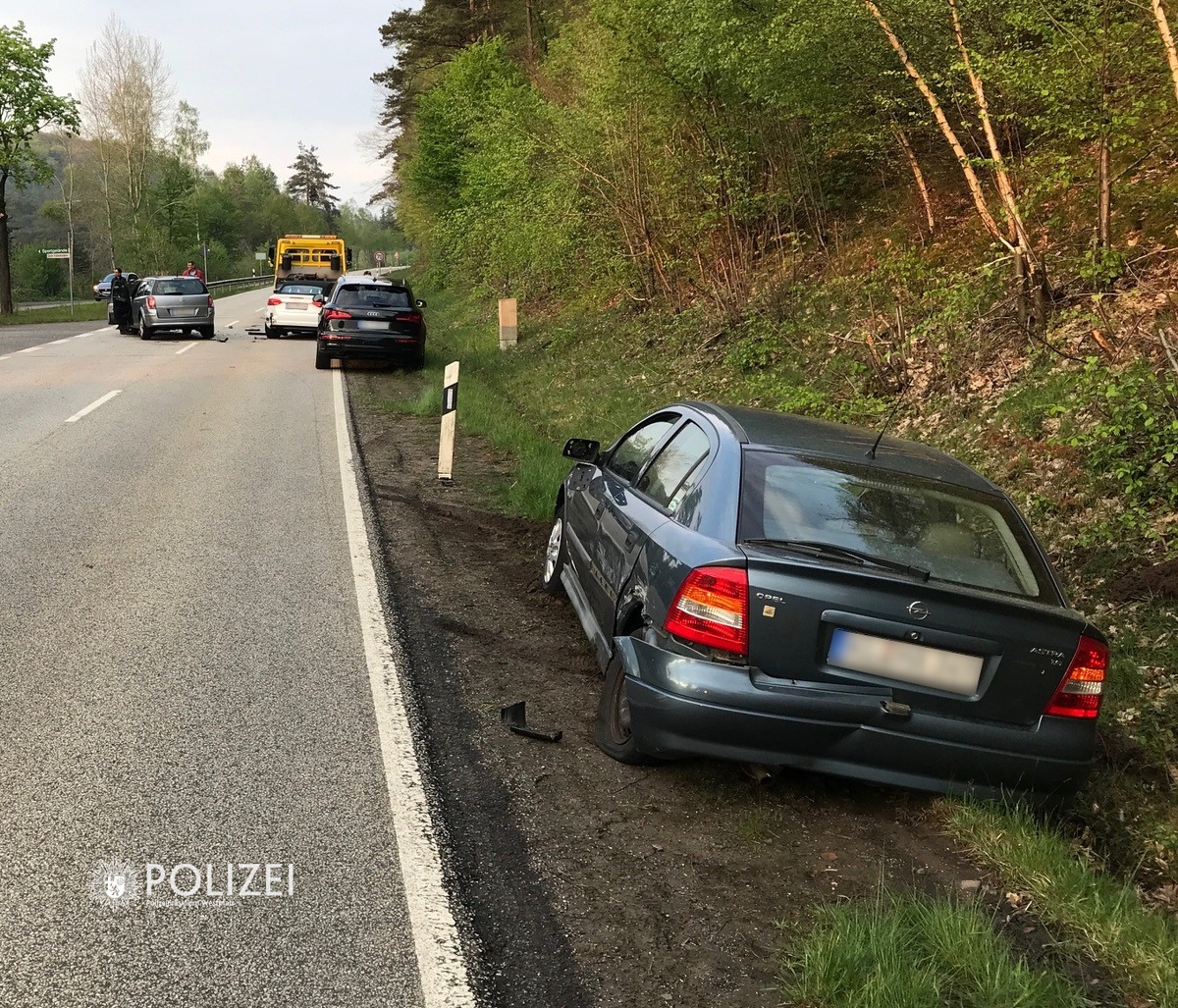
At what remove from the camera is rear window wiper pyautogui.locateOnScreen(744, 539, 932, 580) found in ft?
12.8

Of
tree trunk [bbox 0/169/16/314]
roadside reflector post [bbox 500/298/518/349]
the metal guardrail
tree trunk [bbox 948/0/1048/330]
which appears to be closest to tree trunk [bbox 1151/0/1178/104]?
tree trunk [bbox 948/0/1048/330]

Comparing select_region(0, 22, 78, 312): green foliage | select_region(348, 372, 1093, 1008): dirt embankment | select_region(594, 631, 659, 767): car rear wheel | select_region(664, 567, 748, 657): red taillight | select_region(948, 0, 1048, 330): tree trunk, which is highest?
select_region(0, 22, 78, 312): green foliage

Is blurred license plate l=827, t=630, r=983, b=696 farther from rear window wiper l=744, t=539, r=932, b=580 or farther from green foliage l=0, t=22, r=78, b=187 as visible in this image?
green foliage l=0, t=22, r=78, b=187

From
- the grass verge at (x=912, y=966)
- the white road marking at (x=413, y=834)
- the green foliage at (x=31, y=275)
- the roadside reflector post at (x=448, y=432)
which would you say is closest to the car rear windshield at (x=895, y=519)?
the grass verge at (x=912, y=966)

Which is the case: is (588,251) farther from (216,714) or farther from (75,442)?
(216,714)

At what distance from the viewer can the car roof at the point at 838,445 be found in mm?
4629

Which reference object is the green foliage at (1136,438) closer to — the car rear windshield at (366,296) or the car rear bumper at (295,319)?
the car rear windshield at (366,296)

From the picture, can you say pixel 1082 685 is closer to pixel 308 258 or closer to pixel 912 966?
pixel 912 966

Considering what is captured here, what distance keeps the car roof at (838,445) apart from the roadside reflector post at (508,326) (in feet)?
54.9

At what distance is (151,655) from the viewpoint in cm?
527

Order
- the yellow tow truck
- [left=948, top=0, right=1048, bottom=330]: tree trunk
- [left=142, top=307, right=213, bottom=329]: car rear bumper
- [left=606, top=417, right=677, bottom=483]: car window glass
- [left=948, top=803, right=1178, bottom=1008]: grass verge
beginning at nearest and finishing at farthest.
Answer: [left=948, top=803, right=1178, bottom=1008]: grass verge → [left=606, top=417, right=677, bottom=483]: car window glass → [left=948, top=0, right=1048, bottom=330]: tree trunk → [left=142, top=307, right=213, bottom=329]: car rear bumper → the yellow tow truck

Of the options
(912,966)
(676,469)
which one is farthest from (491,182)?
(912,966)

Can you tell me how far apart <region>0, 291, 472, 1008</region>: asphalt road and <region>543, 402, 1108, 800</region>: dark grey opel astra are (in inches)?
44.8

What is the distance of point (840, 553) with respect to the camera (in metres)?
3.95
